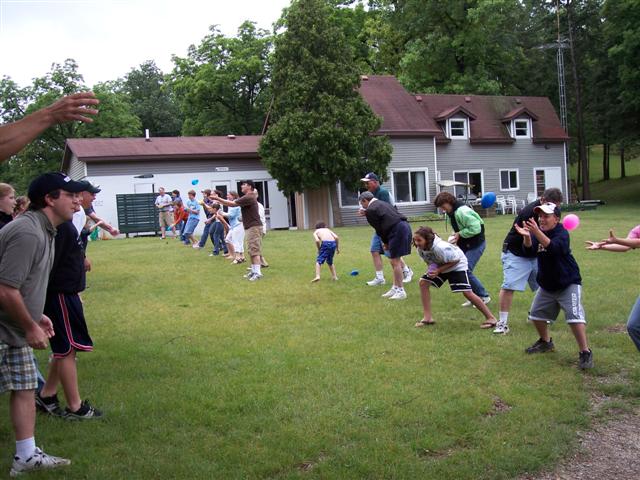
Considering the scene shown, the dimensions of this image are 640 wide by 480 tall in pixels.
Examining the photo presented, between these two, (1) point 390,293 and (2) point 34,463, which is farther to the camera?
(1) point 390,293

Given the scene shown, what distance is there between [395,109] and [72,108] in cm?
3323

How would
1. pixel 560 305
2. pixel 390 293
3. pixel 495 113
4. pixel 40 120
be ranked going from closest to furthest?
pixel 40 120, pixel 560 305, pixel 390 293, pixel 495 113

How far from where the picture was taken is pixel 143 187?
1252 inches

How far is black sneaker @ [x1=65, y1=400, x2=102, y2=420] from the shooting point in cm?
550

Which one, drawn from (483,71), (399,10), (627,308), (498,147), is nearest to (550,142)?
(498,147)

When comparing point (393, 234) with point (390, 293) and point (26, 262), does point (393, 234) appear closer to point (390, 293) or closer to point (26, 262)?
point (390, 293)

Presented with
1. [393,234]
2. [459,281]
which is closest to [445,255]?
[459,281]

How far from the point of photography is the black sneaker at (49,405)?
5.67 m

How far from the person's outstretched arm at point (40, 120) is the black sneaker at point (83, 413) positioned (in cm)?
267

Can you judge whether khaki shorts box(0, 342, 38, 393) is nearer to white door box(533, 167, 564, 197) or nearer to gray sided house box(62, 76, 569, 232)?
gray sided house box(62, 76, 569, 232)

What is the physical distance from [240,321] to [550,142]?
3519 centimetres

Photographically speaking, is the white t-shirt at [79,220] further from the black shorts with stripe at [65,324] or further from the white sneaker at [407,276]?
the white sneaker at [407,276]

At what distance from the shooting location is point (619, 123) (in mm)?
43969

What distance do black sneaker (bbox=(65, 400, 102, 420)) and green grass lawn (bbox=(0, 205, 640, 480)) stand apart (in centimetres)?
11
